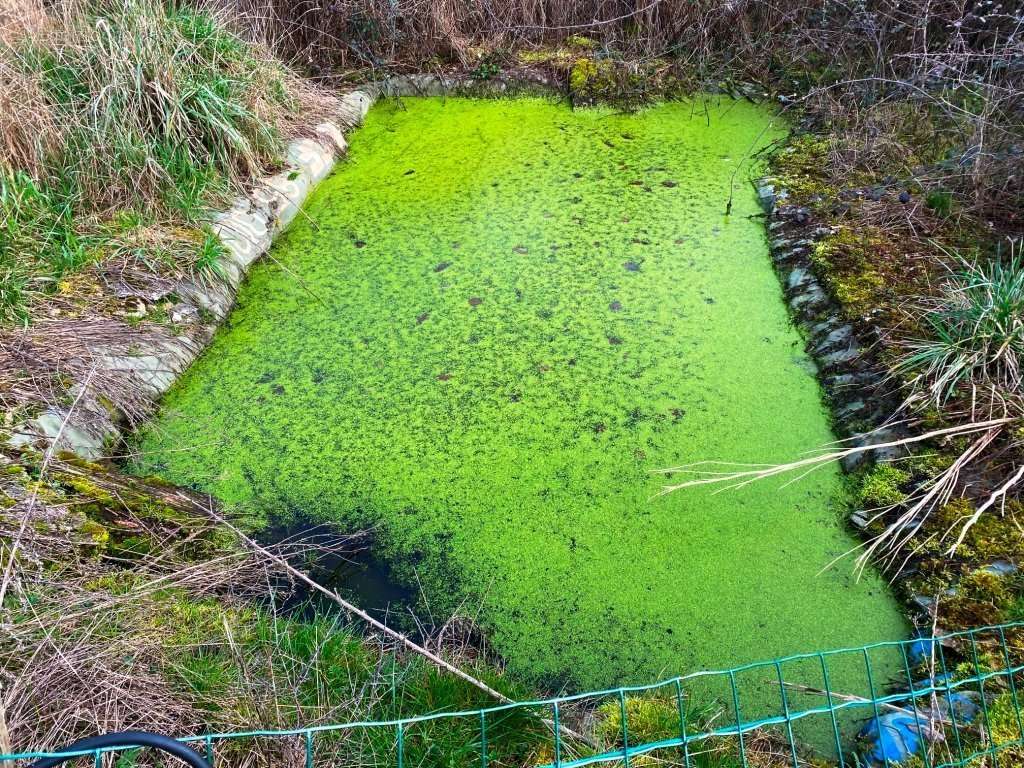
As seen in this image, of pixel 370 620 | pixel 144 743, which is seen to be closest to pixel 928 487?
pixel 370 620

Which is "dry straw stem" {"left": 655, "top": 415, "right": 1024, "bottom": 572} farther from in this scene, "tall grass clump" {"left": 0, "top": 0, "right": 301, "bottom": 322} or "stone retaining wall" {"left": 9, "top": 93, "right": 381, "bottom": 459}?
"tall grass clump" {"left": 0, "top": 0, "right": 301, "bottom": 322}

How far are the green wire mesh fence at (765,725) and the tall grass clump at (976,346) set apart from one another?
2.40 ft

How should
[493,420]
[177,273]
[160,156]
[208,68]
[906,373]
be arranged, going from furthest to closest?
[208,68] < [160,156] < [177,273] < [493,420] < [906,373]

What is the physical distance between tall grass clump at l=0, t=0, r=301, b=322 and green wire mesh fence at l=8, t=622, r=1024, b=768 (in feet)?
6.29

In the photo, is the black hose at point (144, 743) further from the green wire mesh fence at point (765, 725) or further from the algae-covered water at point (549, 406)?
the algae-covered water at point (549, 406)

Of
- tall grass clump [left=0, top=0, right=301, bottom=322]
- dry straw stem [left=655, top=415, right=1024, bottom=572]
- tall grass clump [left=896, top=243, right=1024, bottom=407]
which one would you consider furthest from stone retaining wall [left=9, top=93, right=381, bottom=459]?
tall grass clump [left=896, top=243, right=1024, bottom=407]

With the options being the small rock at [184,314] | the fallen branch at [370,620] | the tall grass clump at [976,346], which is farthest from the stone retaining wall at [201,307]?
the tall grass clump at [976,346]

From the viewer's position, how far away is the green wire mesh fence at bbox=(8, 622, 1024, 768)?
131cm

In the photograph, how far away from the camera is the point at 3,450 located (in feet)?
6.11

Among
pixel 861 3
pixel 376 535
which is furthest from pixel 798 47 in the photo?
pixel 376 535

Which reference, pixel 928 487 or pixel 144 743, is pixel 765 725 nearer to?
pixel 928 487

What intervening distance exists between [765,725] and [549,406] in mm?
1089

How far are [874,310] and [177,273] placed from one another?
7.87 feet

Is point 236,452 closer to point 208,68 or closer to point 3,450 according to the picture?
point 3,450
